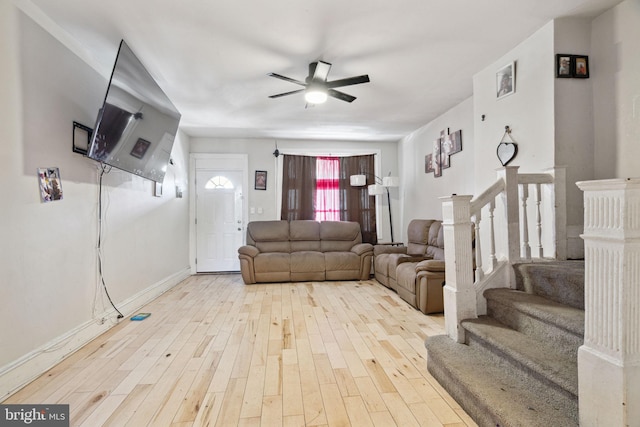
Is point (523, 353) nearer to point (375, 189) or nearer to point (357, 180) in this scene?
point (375, 189)

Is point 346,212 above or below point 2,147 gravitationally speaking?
below

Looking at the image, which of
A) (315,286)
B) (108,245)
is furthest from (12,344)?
(315,286)

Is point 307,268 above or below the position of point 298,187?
below

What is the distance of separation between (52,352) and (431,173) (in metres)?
4.81

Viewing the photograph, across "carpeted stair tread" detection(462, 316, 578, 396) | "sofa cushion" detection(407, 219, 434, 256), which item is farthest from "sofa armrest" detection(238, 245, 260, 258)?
"carpeted stair tread" detection(462, 316, 578, 396)

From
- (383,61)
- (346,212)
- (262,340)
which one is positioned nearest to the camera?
(262,340)

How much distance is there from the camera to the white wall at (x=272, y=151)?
5676mm

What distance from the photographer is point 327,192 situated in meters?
5.81

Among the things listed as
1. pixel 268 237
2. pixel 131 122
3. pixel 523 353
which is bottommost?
pixel 523 353

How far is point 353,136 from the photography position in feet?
18.4

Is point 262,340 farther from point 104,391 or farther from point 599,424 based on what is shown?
point 599,424

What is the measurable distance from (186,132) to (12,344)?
415 centimetres

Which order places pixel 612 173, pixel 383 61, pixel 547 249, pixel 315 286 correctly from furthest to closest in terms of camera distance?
pixel 315 286 < pixel 383 61 < pixel 547 249 < pixel 612 173
